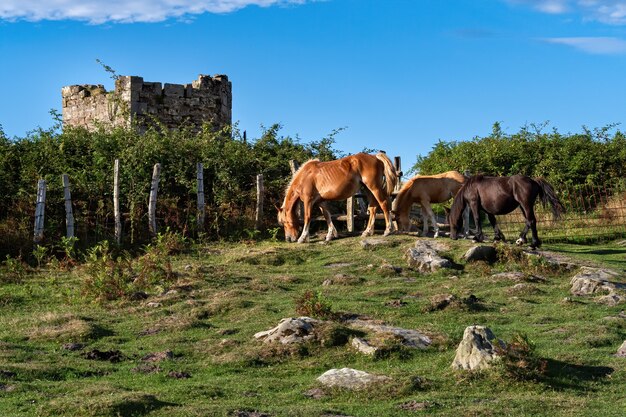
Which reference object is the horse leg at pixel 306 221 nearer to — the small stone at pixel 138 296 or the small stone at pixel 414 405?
the small stone at pixel 138 296

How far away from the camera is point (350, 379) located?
11164 mm

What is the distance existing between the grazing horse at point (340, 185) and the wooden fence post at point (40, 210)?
5.41 m

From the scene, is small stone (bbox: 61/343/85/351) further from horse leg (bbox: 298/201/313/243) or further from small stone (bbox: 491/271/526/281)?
horse leg (bbox: 298/201/313/243)

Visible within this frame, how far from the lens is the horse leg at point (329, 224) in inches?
914

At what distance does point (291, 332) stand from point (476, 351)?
8.72 feet

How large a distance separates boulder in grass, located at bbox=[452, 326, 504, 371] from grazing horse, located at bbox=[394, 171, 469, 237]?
468 inches

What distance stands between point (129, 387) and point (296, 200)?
1254 centimetres

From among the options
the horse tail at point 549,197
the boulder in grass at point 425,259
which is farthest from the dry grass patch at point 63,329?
the horse tail at point 549,197

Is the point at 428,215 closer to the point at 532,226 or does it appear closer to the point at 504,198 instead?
the point at 504,198

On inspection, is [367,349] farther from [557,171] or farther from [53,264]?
[557,171]

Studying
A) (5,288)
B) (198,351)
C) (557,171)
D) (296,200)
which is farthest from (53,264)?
(557,171)

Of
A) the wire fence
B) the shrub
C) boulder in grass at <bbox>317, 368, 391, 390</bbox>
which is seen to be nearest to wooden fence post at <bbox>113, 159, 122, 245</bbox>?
the shrub

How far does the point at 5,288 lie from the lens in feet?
61.2

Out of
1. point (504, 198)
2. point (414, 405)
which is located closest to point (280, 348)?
point (414, 405)
